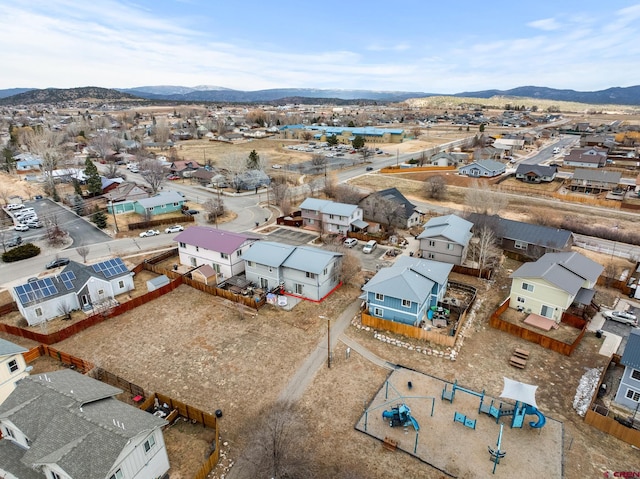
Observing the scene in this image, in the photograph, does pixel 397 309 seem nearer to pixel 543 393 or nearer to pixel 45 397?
A: pixel 543 393

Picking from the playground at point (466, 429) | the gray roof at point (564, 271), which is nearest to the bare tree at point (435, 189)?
the gray roof at point (564, 271)

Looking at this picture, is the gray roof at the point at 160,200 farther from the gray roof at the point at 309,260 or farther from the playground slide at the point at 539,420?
the playground slide at the point at 539,420

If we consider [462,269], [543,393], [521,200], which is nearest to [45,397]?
[543,393]

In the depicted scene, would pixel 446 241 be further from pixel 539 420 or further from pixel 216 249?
pixel 216 249

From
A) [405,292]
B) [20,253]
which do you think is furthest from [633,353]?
[20,253]

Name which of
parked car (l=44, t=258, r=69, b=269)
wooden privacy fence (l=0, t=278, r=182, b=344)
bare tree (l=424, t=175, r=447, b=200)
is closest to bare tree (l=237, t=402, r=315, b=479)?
wooden privacy fence (l=0, t=278, r=182, b=344)
